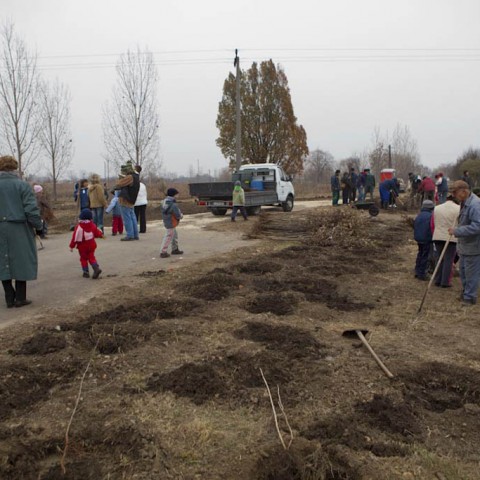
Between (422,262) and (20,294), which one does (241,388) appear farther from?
(422,262)

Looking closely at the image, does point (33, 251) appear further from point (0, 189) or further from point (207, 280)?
point (207, 280)

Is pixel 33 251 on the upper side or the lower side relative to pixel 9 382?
upper

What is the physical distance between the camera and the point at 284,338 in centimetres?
518

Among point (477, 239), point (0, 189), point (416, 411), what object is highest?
point (0, 189)

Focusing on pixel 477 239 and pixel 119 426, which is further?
pixel 477 239

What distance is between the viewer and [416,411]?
146 inches

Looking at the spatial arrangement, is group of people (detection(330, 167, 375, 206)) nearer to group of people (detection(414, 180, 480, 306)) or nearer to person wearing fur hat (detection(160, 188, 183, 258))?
person wearing fur hat (detection(160, 188, 183, 258))

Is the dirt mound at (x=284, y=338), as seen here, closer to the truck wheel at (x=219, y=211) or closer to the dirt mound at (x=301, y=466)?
the dirt mound at (x=301, y=466)

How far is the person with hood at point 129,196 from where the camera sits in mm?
11461

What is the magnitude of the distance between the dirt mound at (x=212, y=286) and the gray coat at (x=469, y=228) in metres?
3.46

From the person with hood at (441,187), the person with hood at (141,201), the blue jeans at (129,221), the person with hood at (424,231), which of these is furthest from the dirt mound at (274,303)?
the person with hood at (441,187)

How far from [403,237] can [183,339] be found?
10531mm

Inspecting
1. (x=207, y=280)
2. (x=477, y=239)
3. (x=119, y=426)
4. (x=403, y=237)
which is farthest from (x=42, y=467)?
(x=403, y=237)

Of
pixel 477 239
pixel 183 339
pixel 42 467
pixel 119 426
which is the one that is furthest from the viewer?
pixel 477 239
